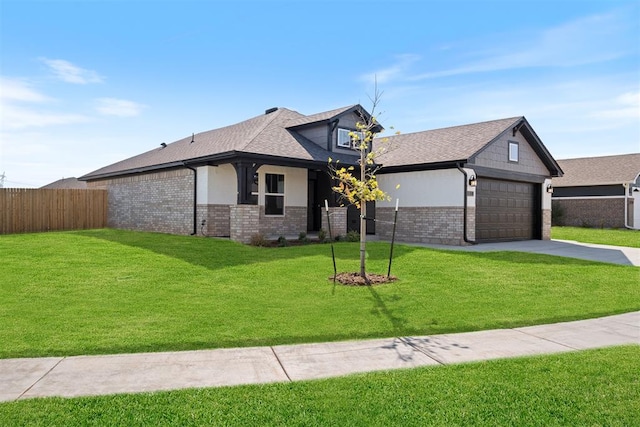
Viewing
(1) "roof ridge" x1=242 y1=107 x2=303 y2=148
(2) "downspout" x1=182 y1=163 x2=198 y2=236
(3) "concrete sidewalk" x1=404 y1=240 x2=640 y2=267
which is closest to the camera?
(3) "concrete sidewalk" x1=404 y1=240 x2=640 y2=267

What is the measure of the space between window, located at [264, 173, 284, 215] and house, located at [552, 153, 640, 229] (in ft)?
81.3

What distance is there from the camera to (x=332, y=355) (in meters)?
5.15

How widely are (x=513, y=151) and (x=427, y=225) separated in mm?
5560

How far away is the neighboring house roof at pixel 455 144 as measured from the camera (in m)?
17.7

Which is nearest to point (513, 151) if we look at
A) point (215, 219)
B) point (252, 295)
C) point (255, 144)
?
point (255, 144)

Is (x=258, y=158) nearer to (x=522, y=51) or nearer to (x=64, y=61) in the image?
(x=64, y=61)

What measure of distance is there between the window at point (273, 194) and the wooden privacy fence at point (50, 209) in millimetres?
10803

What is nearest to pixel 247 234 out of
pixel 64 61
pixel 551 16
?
pixel 64 61

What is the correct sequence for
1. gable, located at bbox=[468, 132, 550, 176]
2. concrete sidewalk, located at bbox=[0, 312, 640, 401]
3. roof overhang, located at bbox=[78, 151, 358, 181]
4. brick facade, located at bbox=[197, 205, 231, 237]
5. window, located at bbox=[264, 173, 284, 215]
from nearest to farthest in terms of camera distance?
concrete sidewalk, located at bbox=[0, 312, 640, 401]
roof overhang, located at bbox=[78, 151, 358, 181]
brick facade, located at bbox=[197, 205, 231, 237]
window, located at bbox=[264, 173, 284, 215]
gable, located at bbox=[468, 132, 550, 176]

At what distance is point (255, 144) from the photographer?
16.1m

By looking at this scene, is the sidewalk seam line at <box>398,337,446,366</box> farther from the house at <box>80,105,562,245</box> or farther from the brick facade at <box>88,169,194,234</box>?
the brick facade at <box>88,169,194,234</box>

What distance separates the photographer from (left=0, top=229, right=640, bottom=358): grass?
19.4 feet

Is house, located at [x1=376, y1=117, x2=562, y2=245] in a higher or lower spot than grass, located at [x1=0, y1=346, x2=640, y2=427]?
higher

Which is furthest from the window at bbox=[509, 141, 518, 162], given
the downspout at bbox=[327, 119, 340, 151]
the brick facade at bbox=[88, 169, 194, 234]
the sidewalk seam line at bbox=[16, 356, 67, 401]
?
the sidewalk seam line at bbox=[16, 356, 67, 401]
